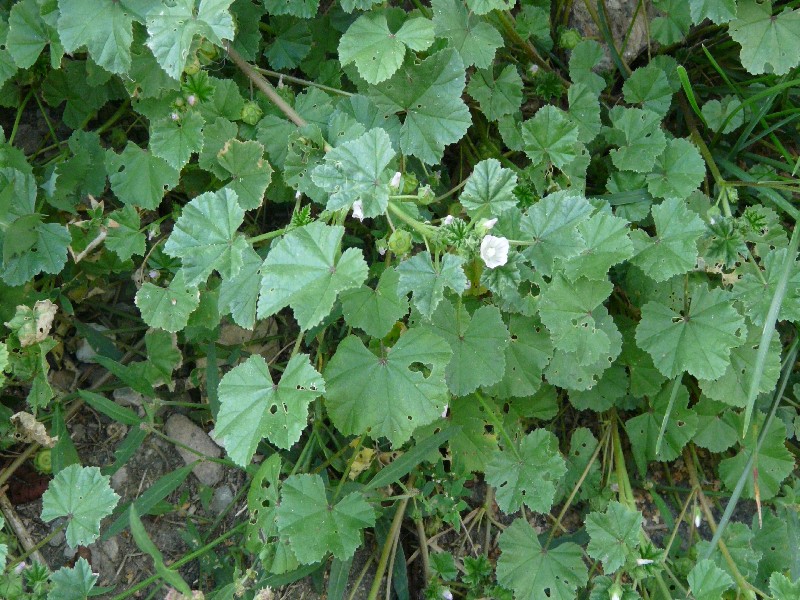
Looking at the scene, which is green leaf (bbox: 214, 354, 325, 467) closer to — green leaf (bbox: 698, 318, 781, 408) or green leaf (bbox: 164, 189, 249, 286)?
green leaf (bbox: 164, 189, 249, 286)

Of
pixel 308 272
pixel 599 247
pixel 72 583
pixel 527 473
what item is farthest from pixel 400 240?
pixel 72 583

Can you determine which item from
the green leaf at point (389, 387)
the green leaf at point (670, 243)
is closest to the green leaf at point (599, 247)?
the green leaf at point (670, 243)

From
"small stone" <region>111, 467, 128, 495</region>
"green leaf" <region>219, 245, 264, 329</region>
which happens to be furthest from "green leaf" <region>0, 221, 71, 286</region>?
"small stone" <region>111, 467, 128, 495</region>

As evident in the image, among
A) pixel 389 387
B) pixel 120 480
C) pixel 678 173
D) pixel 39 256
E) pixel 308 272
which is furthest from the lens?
→ pixel 120 480

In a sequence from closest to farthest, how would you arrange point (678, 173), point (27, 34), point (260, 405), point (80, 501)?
point (260, 405) < point (80, 501) < point (27, 34) < point (678, 173)

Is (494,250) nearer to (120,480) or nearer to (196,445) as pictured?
(196,445)

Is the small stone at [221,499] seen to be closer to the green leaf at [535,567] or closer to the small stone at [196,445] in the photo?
the small stone at [196,445]
